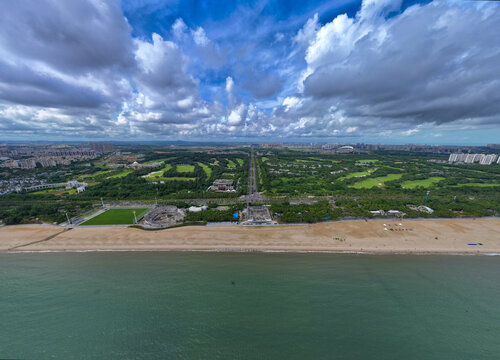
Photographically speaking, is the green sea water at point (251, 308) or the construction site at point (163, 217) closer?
the green sea water at point (251, 308)

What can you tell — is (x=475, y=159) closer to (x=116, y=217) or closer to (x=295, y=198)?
(x=295, y=198)

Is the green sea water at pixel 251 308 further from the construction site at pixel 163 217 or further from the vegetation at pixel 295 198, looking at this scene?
the vegetation at pixel 295 198

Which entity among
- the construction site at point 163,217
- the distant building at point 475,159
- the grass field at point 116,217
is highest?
the distant building at point 475,159

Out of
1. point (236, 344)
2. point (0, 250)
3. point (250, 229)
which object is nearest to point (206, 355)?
point (236, 344)

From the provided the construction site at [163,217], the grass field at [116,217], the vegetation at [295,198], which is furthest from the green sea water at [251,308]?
the vegetation at [295,198]

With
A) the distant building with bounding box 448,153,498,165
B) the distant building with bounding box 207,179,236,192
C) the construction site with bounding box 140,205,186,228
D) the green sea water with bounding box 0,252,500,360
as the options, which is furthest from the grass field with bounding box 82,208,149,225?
the distant building with bounding box 448,153,498,165

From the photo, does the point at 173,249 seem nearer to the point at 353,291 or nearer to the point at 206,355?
the point at 206,355
